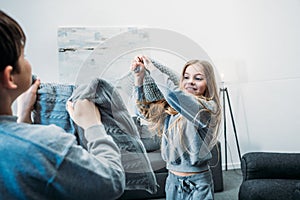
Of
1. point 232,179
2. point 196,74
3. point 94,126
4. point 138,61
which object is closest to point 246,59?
point 232,179

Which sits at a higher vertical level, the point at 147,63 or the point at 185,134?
the point at 147,63

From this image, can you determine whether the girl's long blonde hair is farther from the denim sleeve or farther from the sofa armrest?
the sofa armrest

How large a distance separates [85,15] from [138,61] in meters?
2.13

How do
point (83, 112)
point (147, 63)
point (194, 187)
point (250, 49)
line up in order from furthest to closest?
point (250, 49)
point (194, 187)
point (147, 63)
point (83, 112)

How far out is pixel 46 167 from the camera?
0.43 metres

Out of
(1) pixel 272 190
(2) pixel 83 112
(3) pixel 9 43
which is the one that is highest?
(3) pixel 9 43

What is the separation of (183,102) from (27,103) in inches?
20.6

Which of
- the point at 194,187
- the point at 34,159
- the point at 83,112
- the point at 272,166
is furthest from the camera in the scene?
the point at 272,166

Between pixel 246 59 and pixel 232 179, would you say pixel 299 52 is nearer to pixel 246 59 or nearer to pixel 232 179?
pixel 246 59

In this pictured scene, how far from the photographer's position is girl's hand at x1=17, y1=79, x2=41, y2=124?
629 millimetres

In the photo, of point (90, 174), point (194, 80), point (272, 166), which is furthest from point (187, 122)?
point (272, 166)

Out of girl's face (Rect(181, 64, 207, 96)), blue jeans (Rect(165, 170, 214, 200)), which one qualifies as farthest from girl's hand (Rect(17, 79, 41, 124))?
blue jeans (Rect(165, 170, 214, 200))

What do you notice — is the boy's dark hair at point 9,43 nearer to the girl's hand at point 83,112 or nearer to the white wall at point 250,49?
the girl's hand at point 83,112

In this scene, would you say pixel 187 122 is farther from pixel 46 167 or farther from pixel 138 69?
pixel 46 167
